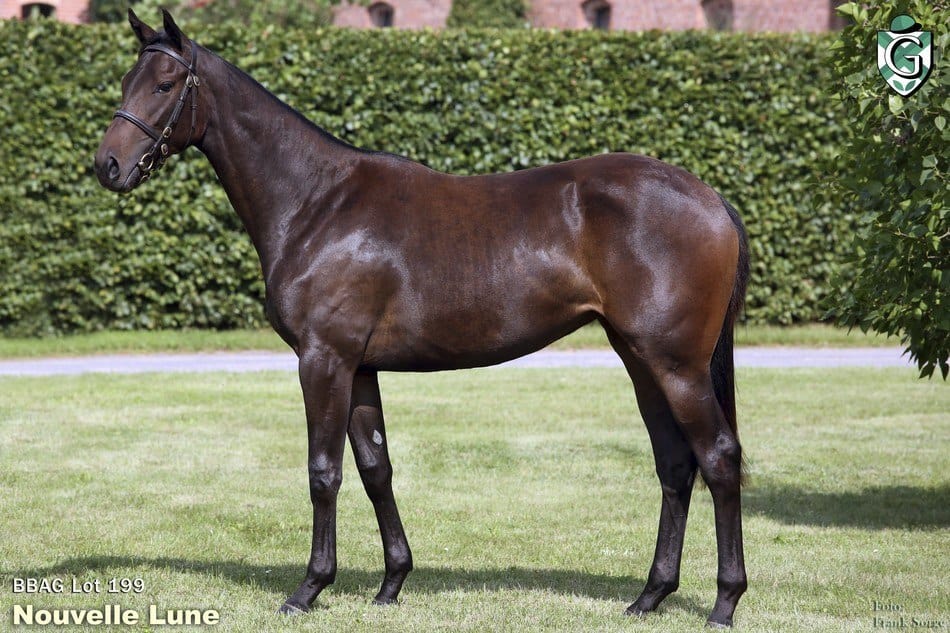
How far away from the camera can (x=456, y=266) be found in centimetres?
499

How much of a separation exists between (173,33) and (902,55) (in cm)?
387

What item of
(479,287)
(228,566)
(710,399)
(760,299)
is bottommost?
(760,299)

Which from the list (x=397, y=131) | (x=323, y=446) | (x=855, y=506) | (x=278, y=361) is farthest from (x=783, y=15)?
(x=323, y=446)

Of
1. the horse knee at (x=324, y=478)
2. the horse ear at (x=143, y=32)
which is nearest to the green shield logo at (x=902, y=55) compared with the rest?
the horse knee at (x=324, y=478)

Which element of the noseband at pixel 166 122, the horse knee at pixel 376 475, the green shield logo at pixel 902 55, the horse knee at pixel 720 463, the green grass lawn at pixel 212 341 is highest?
the green shield logo at pixel 902 55

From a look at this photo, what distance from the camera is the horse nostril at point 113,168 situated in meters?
4.93

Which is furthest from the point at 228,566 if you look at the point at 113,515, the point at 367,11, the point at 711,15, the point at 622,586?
the point at 367,11

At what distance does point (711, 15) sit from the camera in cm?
2708

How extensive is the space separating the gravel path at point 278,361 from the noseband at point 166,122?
25.0 ft

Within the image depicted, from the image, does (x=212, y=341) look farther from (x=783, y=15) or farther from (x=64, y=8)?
(x=64, y=8)

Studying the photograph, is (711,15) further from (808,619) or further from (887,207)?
(808,619)

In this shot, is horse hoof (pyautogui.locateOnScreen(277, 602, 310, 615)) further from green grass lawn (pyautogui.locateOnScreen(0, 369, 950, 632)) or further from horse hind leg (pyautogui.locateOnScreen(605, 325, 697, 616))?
horse hind leg (pyautogui.locateOnScreen(605, 325, 697, 616))

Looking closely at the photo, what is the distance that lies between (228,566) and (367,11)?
25.8 m

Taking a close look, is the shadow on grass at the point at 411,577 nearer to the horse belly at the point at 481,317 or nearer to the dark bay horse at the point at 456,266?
the dark bay horse at the point at 456,266
